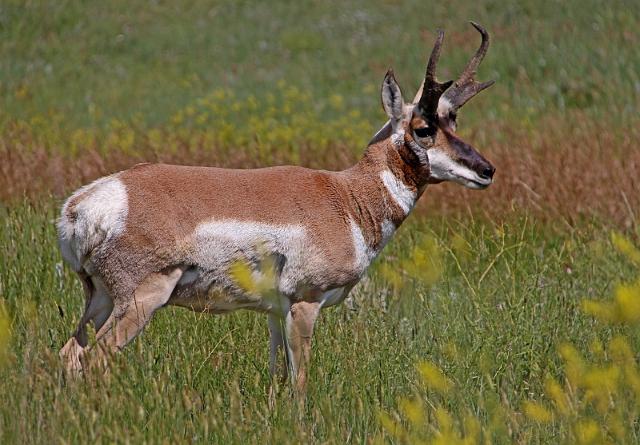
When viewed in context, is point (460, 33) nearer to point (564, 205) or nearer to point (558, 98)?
point (558, 98)

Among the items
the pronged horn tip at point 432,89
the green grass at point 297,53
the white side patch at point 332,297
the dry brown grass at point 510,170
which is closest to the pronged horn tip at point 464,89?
the pronged horn tip at point 432,89

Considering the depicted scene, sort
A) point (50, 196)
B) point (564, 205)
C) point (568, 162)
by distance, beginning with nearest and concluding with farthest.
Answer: point (50, 196) → point (564, 205) → point (568, 162)

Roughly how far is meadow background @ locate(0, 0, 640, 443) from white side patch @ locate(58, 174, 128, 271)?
417mm

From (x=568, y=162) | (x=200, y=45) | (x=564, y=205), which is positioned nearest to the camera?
(x=564, y=205)

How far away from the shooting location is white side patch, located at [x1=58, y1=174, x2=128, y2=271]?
531 centimetres

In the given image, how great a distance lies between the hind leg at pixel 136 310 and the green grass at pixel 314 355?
98 millimetres

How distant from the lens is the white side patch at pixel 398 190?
244 inches

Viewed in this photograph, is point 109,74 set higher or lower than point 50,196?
lower

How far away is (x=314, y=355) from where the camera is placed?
582cm

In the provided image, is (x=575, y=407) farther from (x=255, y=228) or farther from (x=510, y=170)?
(x=510, y=170)

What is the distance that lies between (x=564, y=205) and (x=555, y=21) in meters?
11.7

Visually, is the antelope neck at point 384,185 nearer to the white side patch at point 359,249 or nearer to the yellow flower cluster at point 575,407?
the white side patch at point 359,249

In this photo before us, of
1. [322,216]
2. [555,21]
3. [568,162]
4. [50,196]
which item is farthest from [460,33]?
[322,216]

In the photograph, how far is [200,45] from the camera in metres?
21.8
